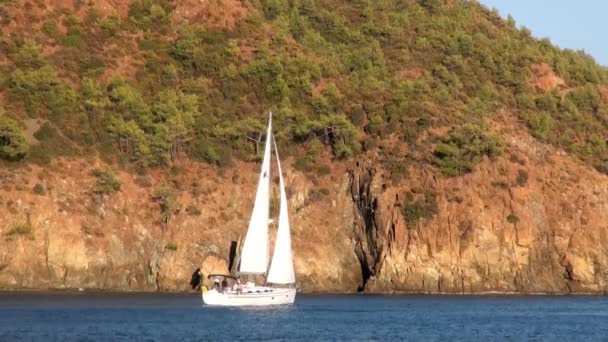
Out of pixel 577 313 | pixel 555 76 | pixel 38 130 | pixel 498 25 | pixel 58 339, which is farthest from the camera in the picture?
pixel 498 25

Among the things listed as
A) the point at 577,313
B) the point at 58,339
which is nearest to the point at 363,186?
the point at 577,313

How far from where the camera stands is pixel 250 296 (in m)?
69.4

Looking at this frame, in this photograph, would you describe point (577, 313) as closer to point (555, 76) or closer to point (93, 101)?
point (93, 101)

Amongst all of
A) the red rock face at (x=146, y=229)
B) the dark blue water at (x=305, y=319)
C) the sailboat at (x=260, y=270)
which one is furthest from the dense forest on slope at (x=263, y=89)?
the sailboat at (x=260, y=270)

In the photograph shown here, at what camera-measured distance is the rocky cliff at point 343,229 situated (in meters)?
81.2

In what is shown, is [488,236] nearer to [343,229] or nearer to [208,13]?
[343,229]

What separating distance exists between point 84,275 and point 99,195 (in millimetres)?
7269

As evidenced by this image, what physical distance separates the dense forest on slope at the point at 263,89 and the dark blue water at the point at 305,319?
58.4 feet

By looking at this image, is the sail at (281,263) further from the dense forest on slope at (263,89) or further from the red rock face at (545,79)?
the red rock face at (545,79)

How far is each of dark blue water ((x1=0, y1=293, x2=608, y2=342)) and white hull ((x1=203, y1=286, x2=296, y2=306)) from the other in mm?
926

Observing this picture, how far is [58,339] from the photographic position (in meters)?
49.6

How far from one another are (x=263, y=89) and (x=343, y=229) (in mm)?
18202

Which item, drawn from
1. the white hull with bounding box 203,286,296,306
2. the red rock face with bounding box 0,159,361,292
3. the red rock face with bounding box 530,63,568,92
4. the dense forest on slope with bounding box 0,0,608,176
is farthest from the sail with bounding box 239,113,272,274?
the red rock face with bounding box 530,63,568,92

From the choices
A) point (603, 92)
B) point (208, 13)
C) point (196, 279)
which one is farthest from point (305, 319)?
point (603, 92)
